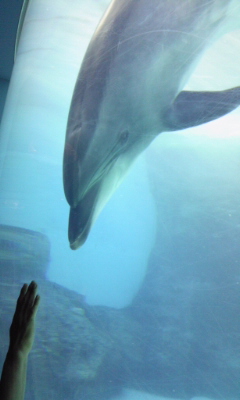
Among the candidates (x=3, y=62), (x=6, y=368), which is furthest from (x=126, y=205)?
(x=3, y=62)

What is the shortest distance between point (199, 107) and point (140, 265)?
1045 millimetres

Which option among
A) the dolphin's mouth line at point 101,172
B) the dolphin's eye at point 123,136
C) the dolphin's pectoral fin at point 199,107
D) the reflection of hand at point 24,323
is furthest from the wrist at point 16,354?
the dolphin's pectoral fin at point 199,107

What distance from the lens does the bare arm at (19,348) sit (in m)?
0.88

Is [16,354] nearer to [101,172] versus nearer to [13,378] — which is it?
[13,378]

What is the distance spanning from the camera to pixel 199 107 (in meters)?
2.25

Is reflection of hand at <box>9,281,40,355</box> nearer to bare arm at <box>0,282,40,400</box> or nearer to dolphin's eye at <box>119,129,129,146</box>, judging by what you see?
bare arm at <box>0,282,40,400</box>

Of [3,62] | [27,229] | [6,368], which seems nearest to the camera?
[6,368]

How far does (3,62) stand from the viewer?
5.88 metres

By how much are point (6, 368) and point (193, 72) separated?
2006 millimetres

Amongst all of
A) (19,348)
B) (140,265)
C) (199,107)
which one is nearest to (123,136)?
(199,107)

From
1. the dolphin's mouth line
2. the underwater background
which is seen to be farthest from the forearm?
the dolphin's mouth line

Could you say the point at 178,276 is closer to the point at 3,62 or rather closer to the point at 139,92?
the point at 139,92

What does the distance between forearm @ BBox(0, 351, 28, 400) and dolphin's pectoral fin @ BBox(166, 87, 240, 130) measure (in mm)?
1740

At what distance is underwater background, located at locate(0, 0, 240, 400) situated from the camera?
2107 millimetres
